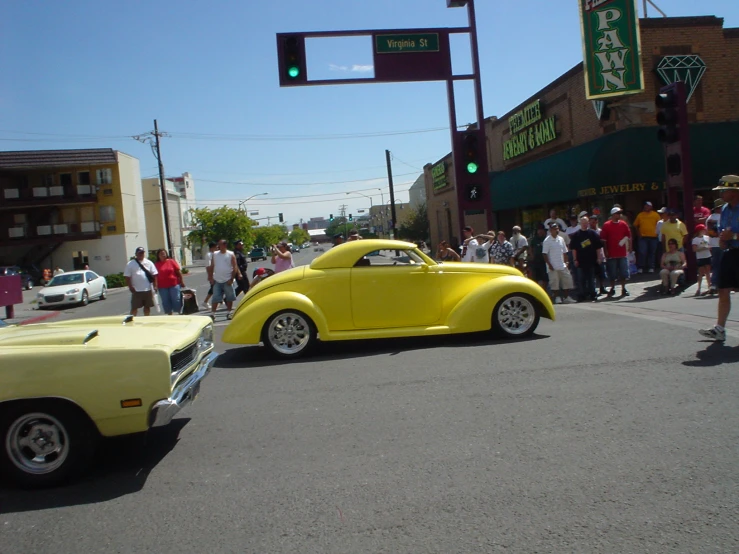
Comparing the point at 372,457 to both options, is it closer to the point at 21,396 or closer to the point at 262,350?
the point at 21,396

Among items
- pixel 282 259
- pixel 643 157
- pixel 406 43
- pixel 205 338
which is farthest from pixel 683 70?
pixel 205 338

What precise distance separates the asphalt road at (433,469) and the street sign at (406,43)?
9.99 meters

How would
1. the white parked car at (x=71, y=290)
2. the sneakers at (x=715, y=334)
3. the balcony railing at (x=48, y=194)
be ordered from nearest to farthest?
the sneakers at (x=715, y=334)
the white parked car at (x=71, y=290)
the balcony railing at (x=48, y=194)

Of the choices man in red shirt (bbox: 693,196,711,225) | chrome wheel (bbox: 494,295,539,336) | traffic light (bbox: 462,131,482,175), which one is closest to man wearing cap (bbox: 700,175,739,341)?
chrome wheel (bbox: 494,295,539,336)

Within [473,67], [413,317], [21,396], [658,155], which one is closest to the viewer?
[21,396]

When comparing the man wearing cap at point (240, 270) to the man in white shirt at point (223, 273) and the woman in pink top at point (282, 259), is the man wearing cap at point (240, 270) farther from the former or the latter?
the woman in pink top at point (282, 259)

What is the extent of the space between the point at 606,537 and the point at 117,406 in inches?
120

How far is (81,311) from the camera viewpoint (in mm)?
24234

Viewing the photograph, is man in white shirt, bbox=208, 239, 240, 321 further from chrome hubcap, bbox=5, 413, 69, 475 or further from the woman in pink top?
chrome hubcap, bbox=5, 413, 69, 475

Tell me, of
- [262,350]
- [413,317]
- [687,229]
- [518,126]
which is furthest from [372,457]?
[518,126]

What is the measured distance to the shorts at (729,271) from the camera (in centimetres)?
706

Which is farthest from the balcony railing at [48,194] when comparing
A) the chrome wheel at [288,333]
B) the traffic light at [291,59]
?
the chrome wheel at [288,333]

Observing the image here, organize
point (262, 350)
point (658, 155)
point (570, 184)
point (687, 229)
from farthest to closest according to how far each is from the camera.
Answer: point (570, 184)
point (658, 155)
point (687, 229)
point (262, 350)

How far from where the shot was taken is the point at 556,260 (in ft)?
42.4
